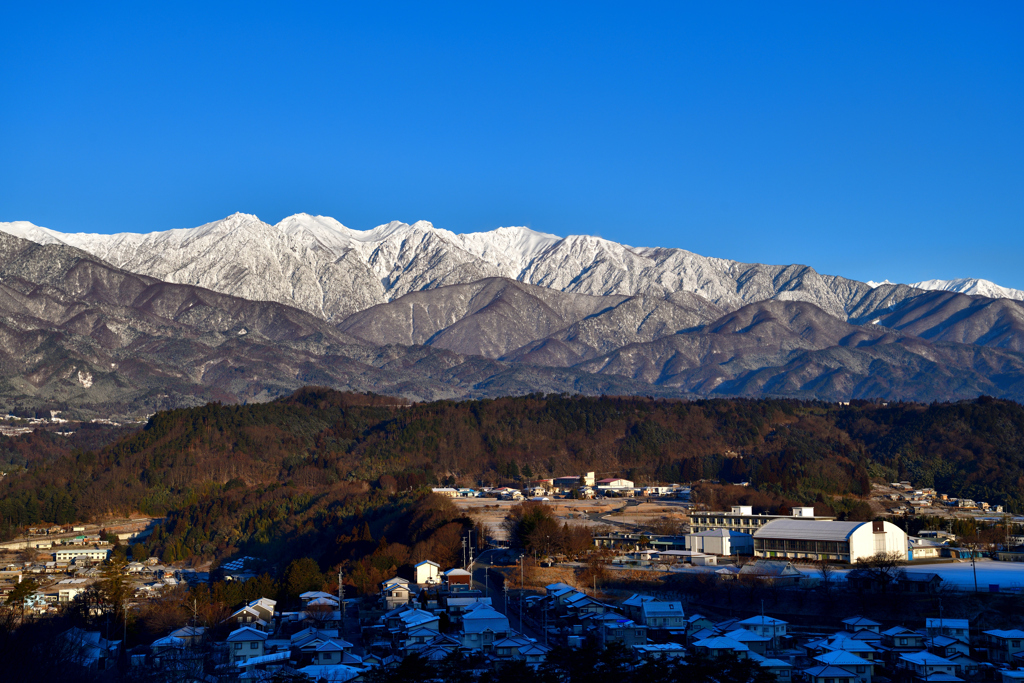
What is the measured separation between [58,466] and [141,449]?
8371 millimetres

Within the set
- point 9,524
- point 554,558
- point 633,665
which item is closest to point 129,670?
point 633,665

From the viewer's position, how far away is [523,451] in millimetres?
145125

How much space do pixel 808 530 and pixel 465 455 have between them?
79.4 metres

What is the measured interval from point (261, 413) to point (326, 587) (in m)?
94.2

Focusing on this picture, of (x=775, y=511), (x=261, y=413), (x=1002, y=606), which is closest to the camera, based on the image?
(x=1002, y=606)

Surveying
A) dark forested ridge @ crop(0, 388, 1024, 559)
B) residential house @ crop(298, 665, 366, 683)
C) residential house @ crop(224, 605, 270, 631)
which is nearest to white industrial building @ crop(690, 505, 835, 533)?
dark forested ridge @ crop(0, 388, 1024, 559)

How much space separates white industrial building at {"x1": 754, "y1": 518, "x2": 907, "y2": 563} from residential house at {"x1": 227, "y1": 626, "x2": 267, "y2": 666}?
2764 centimetres

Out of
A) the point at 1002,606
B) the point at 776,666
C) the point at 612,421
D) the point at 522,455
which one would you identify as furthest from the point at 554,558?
the point at 612,421

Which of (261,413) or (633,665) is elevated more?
(261,413)

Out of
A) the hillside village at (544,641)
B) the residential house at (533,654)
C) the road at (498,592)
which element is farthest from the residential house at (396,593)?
the residential house at (533,654)

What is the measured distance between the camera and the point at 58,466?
438 feet

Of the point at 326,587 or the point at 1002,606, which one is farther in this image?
the point at 326,587

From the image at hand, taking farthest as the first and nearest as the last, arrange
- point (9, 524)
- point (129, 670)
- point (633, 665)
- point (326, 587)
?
1. point (9, 524)
2. point (326, 587)
3. point (129, 670)
4. point (633, 665)

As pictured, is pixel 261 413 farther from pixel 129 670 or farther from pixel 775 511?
pixel 129 670
